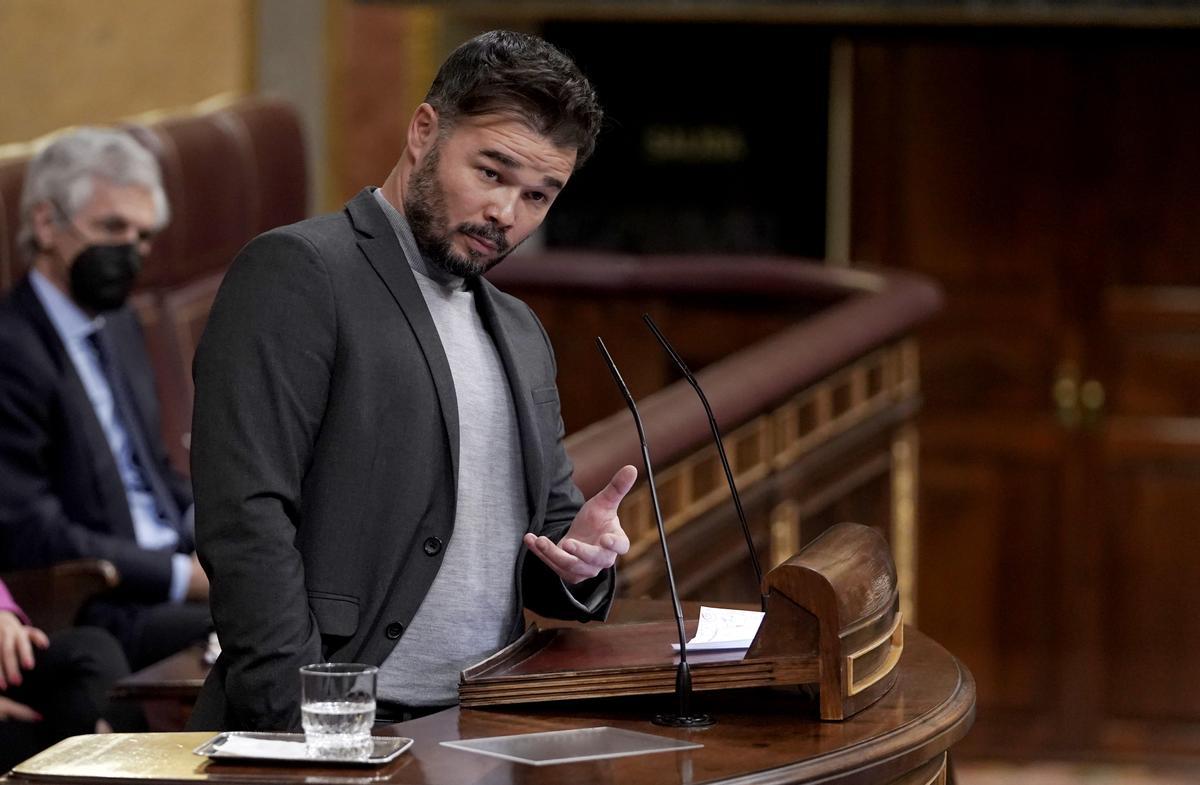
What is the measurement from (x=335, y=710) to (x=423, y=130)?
69 centimetres

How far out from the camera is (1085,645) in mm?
6523

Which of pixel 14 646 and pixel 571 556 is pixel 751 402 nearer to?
pixel 14 646

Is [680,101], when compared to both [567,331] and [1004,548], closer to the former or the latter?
[567,331]

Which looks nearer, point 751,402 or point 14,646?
point 14,646

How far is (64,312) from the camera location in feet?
12.1

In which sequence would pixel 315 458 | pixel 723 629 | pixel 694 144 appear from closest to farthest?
pixel 315 458, pixel 723 629, pixel 694 144

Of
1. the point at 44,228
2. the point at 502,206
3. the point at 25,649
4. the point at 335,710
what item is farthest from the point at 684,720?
the point at 44,228

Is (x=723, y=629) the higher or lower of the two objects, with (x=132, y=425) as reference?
higher

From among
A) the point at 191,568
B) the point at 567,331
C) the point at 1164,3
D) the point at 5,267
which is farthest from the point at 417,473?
the point at 1164,3

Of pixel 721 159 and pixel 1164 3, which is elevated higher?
pixel 1164 3

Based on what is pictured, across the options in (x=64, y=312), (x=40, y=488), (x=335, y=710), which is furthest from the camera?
(x=64, y=312)

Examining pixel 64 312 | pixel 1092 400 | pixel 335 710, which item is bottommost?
pixel 1092 400

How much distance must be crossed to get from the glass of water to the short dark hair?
656mm

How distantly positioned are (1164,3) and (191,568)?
3997 mm
